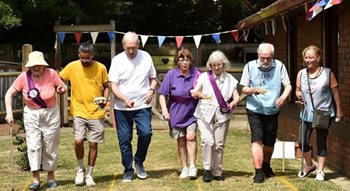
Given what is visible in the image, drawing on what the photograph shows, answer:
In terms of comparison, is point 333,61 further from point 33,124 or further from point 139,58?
point 33,124

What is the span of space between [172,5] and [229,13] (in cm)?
288

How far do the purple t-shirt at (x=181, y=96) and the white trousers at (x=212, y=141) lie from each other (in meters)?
0.18

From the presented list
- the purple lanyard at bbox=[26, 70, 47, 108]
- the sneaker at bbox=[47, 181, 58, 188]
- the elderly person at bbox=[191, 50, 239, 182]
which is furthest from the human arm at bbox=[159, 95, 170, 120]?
the sneaker at bbox=[47, 181, 58, 188]

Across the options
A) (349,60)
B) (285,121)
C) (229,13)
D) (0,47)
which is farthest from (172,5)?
(349,60)

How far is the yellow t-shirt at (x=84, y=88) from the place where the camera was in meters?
6.48

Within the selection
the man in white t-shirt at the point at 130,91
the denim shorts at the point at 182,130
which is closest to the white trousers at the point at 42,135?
the man in white t-shirt at the point at 130,91

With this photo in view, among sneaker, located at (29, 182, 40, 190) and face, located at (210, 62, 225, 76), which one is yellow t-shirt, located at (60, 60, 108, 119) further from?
face, located at (210, 62, 225, 76)

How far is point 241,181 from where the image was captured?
669 centimetres

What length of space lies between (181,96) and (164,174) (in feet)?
3.82

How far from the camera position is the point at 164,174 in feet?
23.8

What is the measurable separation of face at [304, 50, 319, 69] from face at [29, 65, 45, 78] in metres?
3.01

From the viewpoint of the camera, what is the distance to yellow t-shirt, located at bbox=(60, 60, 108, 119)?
6.48m

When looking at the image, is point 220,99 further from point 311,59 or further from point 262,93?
point 311,59

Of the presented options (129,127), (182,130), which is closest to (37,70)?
(129,127)
